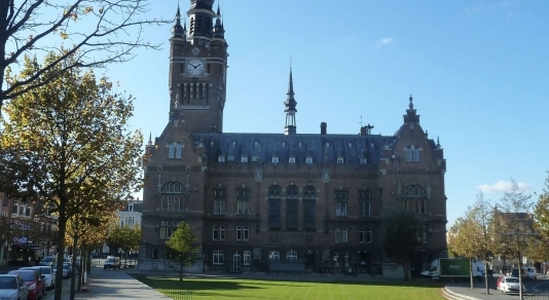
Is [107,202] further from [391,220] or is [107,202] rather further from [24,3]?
[391,220]

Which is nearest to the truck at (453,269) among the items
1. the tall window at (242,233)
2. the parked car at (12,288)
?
the tall window at (242,233)

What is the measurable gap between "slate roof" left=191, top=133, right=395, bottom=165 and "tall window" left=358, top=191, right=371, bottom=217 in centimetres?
421

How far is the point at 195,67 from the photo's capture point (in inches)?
3319

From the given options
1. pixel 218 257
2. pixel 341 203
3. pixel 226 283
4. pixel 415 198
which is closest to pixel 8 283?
pixel 226 283

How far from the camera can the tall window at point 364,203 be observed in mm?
74688

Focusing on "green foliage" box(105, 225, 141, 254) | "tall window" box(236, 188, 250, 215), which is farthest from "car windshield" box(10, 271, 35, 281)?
"green foliage" box(105, 225, 141, 254)

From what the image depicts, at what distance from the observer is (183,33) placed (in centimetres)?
8588

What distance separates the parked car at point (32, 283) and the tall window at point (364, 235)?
4782 centimetres

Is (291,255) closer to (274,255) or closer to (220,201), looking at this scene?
(274,255)

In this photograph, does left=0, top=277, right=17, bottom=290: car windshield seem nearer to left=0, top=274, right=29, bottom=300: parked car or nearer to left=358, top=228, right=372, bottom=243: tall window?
left=0, top=274, right=29, bottom=300: parked car

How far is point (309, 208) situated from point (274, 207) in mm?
4497

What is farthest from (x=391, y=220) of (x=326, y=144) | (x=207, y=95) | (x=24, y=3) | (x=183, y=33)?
(x=24, y=3)

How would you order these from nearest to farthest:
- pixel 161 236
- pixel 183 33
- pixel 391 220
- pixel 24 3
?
pixel 24 3, pixel 391 220, pixel 161 236, pixel 183 33

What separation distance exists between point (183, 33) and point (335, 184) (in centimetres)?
3227
